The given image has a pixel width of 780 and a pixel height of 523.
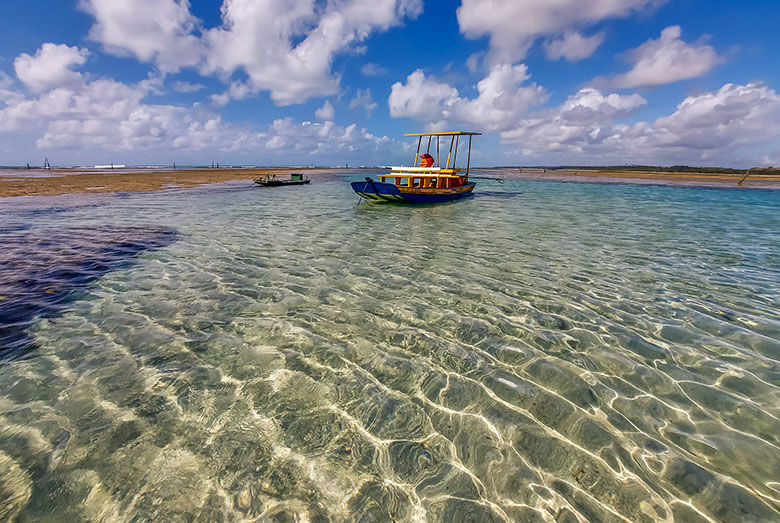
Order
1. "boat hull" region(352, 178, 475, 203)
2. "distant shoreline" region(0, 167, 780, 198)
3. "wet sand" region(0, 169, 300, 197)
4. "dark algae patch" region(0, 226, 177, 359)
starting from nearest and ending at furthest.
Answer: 1. "dark algae patch" region(0, 226, 177, 359)
2. "boat hull" region(352, 178, 475, 203)
3. "wet sand" region(0, 169, 300, 197)
4. "distant shoreline" region(0, 167, 780, 198)

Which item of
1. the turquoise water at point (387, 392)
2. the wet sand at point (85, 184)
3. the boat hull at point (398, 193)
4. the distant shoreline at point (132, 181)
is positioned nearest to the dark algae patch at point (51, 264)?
the turquoise water at point (387, 392)

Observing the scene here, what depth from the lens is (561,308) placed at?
24.1 ft

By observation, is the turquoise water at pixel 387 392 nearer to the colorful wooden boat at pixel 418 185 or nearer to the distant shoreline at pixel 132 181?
the colorful wooden boat at pixel 418 185

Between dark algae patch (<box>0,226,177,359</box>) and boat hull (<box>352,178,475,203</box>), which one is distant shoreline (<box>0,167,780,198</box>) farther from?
boat hull (<box>352,178,475,203</box>)

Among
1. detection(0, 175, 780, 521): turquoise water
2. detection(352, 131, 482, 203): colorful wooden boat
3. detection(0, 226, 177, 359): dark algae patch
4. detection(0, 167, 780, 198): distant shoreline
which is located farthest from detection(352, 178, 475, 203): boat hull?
detection(0, 167, 780, 198): distant shoreline

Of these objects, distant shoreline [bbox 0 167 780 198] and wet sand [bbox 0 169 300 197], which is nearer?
wet sand [bbox 0 169 300 197]

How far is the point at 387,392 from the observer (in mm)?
4688

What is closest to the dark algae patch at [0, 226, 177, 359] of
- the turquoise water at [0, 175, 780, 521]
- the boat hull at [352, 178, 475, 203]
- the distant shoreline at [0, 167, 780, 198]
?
the turquoise water at [0, 175, 780, 521]

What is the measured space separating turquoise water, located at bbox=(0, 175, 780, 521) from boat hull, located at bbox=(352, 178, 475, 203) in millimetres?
15755

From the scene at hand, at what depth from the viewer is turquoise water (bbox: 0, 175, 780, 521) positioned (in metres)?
3.23

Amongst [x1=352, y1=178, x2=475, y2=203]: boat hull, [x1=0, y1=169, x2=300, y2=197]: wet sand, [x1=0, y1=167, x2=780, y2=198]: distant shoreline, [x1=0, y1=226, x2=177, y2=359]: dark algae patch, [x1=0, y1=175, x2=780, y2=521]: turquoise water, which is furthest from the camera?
[x1=0, y1=167, x2=780, y2=198]: distant shoreline

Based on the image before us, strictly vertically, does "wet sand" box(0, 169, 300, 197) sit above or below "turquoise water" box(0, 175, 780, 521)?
above

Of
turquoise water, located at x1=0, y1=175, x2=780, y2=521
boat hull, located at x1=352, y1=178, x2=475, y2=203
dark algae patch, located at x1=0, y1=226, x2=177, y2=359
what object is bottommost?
turquoise water, located at x1=0, y1=175, x2=780, y2=521

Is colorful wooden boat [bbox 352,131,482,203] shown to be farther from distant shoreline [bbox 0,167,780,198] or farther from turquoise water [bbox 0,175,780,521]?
distant shoreline [bbox 0,167,780,198]
